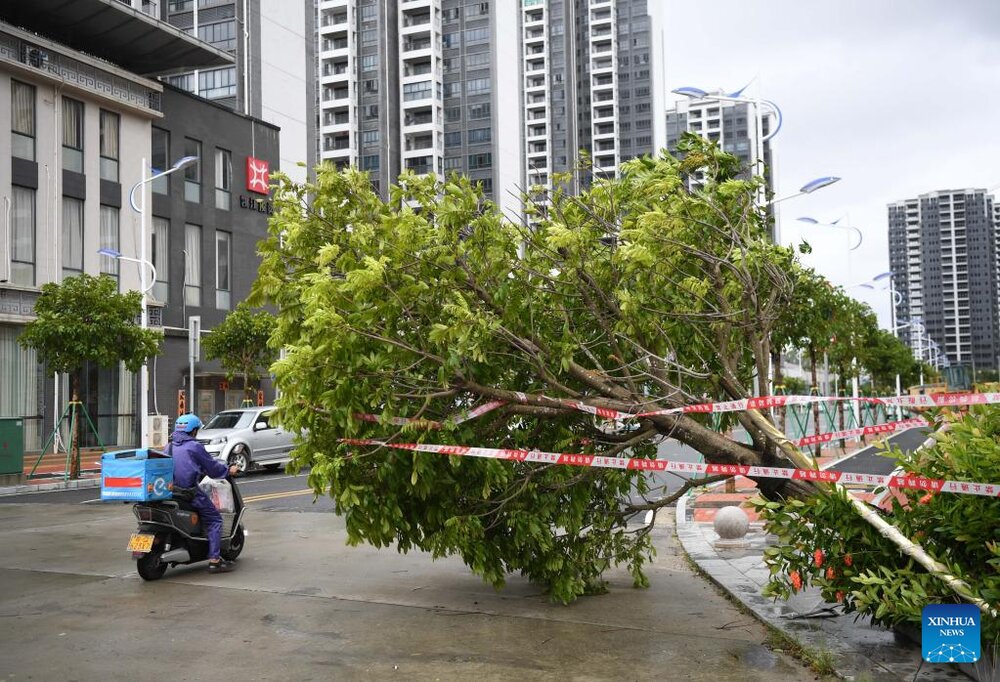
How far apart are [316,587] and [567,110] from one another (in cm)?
12223

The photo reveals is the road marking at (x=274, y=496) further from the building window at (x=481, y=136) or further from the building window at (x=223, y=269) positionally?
the building window at (x=481, y=136)

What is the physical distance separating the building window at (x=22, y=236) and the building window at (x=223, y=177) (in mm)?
9503

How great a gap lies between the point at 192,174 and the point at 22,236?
9205mm

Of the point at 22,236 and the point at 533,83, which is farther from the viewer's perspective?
the point at 533,83

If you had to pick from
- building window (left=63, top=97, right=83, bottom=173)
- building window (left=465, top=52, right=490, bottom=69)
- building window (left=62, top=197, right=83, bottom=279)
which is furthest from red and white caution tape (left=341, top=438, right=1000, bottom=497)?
building window (left=465, top=52, right=490, bottom=69)

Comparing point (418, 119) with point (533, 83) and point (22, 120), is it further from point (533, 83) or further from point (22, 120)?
point (22, 120)

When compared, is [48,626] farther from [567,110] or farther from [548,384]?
[567,110]

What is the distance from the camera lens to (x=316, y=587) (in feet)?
30.9

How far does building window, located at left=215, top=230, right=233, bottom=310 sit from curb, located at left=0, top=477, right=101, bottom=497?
16.7m

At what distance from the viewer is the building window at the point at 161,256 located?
3588 centimetres

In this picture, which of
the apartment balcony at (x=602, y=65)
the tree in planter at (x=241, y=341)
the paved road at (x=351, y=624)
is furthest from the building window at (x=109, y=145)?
the apartment balcony at (x=602, y=65)

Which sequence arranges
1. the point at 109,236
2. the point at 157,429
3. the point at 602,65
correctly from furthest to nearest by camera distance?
the point at 602,65
the point at 109,236
the point at 157,429

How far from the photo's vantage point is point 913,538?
19.8 ft

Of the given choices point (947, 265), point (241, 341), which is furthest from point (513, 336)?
point (947, 265)
